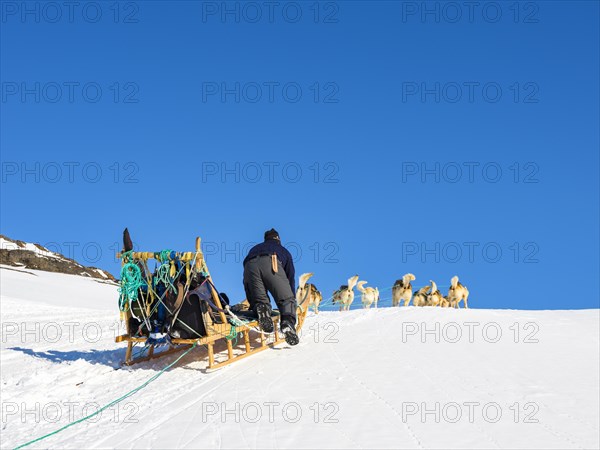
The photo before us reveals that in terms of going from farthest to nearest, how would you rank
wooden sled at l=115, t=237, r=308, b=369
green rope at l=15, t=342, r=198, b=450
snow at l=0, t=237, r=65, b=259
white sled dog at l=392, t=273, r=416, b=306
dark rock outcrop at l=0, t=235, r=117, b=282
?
snow at l=0, t=237, r=65, b=259 < dark rock outcrop at l=0, t=235, r=117, b=282 < white sled dog at l=392, t=273, r=416, b=306 < wooden sled at l=115, t=237, r=308, b=369 < green rope at l=15, t=342, r=198, b=450

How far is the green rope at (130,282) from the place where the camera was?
25.6ft

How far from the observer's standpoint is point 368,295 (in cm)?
1661

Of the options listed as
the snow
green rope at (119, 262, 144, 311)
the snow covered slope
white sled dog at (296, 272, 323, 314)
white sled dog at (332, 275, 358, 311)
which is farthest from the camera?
the snow

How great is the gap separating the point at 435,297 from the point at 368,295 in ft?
7.41

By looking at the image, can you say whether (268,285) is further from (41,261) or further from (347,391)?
(41,261)

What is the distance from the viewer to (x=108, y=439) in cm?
507

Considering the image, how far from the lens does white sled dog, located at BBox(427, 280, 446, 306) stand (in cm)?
1744

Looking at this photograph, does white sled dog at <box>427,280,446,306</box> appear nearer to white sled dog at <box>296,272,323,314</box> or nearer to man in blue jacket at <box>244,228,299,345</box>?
white sled dog at <box>296,272,323,314</box>

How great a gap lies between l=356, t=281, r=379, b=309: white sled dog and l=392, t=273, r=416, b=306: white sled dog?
116 cm

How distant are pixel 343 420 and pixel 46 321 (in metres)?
12.9

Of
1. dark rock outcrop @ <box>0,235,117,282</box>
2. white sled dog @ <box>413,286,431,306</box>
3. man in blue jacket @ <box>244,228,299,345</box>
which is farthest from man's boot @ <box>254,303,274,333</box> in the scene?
dark rock outcrop @ <box>0,235,117,282</box>

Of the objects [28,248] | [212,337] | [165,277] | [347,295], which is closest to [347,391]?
[212,337]

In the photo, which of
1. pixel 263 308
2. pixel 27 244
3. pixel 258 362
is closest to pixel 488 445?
pixel 258 362

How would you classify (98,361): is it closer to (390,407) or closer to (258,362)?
(258,362)
